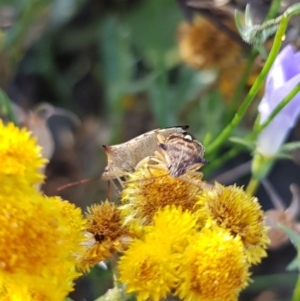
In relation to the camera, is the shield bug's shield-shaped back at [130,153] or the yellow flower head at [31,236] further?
the shield bug's shield-shaped back at [130,153]

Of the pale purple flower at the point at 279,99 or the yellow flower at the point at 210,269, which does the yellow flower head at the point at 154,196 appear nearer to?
the yellow flower at the point at 210,269

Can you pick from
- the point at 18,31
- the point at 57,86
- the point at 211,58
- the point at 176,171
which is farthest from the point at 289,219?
the point at 57,86

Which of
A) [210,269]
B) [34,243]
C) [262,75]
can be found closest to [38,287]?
[34,243]

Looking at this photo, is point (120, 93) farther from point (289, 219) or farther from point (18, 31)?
point (289, 219)

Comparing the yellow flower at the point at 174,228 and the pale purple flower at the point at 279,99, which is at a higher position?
the pale purple flower at the point at 279,99

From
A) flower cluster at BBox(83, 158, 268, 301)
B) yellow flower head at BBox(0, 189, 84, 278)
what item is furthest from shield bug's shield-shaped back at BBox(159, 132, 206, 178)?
yellow flower head at BBox(0, 189, 84, 278)

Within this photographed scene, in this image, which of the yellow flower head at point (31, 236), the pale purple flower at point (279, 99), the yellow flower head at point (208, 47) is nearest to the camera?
the yellow flower head at point (31, 236)

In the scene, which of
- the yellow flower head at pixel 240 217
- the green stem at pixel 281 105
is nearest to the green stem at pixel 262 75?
the green stem at pixel 281 105
